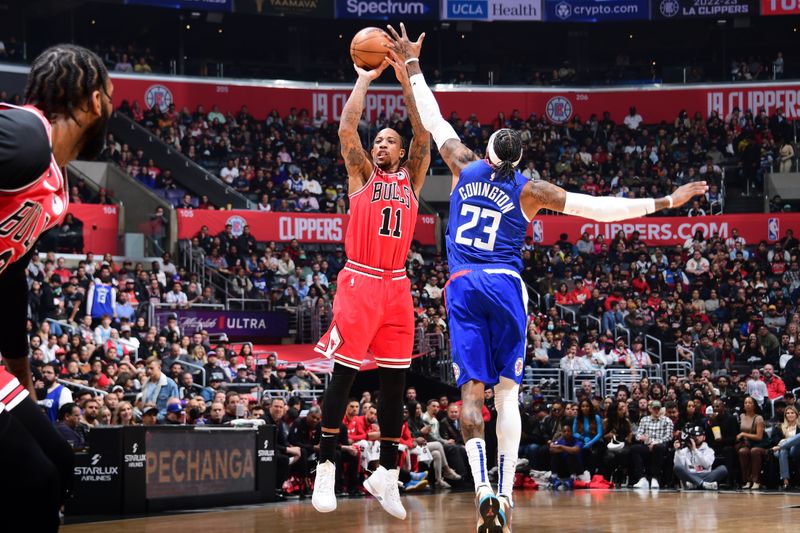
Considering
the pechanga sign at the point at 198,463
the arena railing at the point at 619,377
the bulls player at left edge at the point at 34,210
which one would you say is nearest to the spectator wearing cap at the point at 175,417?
the pechanga sign at the point at 198,463

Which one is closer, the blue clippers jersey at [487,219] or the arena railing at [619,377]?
the blue clippers jersey at [487,219]

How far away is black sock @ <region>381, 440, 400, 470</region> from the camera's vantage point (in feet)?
24.5

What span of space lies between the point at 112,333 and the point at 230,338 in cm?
442

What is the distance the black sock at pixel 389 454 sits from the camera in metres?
7.46

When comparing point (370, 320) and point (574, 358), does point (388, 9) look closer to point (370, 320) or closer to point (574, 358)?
point (574, 358)

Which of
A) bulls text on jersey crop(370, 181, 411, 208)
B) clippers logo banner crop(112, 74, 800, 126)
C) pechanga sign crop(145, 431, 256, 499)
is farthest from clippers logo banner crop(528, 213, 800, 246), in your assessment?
bulls text on jersey crop(370, 181, 411, 208)

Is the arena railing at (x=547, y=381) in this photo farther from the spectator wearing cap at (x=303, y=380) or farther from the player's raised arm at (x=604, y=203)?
the player's raised arm at (x=604, y=203)

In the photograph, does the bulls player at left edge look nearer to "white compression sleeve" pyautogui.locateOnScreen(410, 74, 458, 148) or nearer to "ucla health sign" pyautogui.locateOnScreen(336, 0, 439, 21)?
"white compression sleeve" pyautogui.locateOnScreen(410, 74, 458, 148)

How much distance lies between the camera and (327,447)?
7355 millimetres

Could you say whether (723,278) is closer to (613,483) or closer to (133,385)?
(613,483)

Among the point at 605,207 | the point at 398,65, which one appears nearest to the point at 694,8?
the point at 398,65

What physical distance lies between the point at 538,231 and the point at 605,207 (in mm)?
20504

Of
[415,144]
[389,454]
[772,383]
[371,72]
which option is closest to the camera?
[389,454]

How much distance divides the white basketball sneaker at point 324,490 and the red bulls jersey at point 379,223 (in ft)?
4.79
